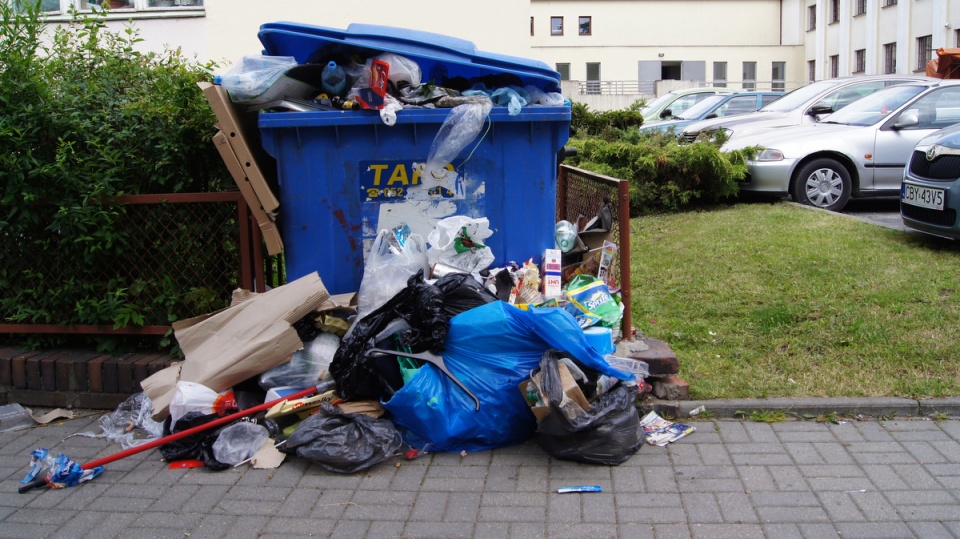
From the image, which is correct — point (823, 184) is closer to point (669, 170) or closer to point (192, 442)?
point (669, 170)

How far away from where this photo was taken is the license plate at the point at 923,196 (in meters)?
6.11

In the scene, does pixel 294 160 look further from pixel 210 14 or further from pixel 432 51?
pixel 210 14

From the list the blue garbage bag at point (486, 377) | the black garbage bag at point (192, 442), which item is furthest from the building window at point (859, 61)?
the black garbage bag at point (192, 442)

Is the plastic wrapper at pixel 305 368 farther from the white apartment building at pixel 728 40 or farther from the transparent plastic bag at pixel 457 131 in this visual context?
the white apartment building at pixel 728 40

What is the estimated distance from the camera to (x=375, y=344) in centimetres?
373

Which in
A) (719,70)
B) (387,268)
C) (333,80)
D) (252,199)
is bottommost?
(387,268)

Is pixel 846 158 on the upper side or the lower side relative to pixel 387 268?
upper

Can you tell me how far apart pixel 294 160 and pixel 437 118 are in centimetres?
79

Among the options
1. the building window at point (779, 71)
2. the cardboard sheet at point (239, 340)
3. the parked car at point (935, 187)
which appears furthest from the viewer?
the building window at point (779, 71)

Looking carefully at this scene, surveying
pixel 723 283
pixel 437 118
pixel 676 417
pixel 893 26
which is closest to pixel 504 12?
pixel 723 283

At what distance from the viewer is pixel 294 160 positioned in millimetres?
4199

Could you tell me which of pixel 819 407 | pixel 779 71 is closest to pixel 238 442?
pixel 819 407

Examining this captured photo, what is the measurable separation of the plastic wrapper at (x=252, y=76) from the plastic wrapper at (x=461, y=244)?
1.14 m

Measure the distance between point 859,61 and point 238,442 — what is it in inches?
1506
